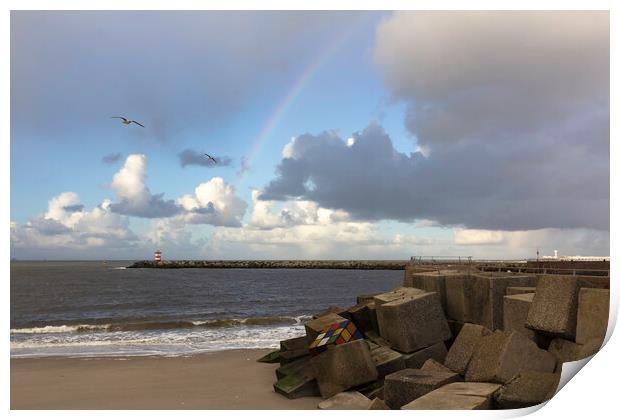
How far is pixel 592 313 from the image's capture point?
5.46 metres

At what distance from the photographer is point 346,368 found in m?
7.07

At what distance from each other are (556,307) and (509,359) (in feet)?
3.10

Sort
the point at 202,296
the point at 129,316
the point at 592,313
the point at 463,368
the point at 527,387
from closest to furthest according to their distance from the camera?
1. the point at 527,387
2. the point at 592,313
3. the point at 463,368
4. the point at 129,316
5. the point at 202,296

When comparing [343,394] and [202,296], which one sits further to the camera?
[202,296]

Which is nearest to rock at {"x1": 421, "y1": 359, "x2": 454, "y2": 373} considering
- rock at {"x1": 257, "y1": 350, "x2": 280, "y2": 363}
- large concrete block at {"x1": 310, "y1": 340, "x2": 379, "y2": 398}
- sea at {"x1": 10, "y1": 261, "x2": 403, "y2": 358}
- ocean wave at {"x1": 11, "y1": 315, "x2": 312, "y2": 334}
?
large concrete block at {"x1": 310, "y1": 340, "x2": 379, "y2": 398}

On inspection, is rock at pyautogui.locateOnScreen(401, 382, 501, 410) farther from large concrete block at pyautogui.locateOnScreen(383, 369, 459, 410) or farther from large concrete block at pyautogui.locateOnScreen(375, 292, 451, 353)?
large concrete block at pyautogui.locateOnScreen(375, 292, 451, 353)

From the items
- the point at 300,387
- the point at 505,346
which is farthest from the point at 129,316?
the point at 505,346

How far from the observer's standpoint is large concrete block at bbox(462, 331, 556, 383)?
5508mm

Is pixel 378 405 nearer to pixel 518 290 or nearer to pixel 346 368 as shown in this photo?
pixel 346 368

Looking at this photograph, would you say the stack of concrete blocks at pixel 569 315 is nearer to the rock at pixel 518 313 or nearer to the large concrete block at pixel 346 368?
the rock at pixel 518 313
